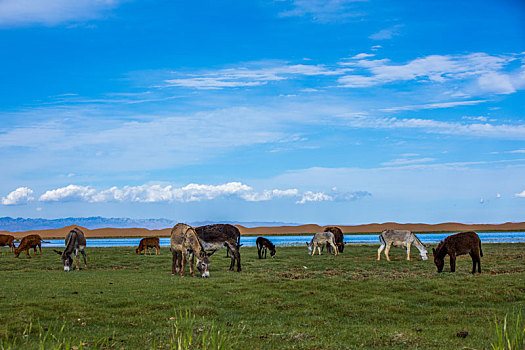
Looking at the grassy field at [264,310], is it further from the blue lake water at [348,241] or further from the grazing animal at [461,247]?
the blue lake water at [348,241]

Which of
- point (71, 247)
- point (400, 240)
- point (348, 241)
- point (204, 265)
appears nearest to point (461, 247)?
point (400, 240)

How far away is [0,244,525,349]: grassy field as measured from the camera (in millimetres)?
11656

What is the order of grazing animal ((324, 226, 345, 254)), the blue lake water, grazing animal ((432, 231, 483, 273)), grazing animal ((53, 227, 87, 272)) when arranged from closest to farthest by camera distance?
grazing animal ((432, 231, 483, 273)), grazing animal ((53, 227, 87, 272)), grazing animal ((324, 226, 345, 254)), the blue lake water

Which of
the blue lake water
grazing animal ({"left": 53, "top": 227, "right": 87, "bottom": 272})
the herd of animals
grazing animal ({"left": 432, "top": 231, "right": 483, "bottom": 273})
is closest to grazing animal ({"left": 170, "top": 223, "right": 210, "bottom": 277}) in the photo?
the herd of animals

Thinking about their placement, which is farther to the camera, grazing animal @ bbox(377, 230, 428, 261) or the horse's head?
grazing animal @ bbox(377, 230, 428, 261)

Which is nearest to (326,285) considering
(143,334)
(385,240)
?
(143,334)

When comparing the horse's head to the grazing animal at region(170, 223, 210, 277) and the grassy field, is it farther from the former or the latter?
the grassy field

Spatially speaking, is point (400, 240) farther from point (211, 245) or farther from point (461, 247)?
point (211, 245)

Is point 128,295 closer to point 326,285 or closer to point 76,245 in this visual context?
point 326,285

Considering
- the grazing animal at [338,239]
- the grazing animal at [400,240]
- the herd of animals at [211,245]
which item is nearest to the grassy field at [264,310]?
the herd of animals at [211,245]

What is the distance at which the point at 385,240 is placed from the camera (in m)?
35.0

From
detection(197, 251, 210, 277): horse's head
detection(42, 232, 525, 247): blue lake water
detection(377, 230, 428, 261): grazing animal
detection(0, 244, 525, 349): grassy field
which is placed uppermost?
detection(377, 230, 428, 261): grazing animal

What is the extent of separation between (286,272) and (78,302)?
1464 centimetres

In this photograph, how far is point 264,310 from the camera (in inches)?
629
